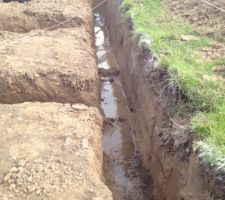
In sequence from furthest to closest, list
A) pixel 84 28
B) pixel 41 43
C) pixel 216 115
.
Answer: pixel 84 28, pixel 41 43, pixel 216 115

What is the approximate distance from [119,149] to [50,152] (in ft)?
7.77

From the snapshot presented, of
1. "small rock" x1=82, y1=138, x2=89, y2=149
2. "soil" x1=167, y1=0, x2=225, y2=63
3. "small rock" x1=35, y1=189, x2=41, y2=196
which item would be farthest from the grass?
"small rock" x1=35, y1=189, x2=41, y2=196

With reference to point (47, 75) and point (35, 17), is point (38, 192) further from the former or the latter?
point (35, 17)

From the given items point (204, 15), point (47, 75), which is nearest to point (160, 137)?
point (47, 75)

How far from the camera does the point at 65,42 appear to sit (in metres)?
7.62

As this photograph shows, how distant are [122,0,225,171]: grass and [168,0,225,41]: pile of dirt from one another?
0.69 feet

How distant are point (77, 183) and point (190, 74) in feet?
7.75

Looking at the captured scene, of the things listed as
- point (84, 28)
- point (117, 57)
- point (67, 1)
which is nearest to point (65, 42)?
point (84, 28)

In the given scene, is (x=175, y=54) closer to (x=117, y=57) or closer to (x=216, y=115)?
(x=216, y=115)

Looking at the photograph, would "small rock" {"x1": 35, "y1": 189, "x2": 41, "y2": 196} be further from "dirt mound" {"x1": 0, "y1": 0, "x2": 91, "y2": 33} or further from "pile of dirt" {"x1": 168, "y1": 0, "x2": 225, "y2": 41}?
"dirt mound" {"x1": 0, "y1": 0, "x2": 91, "y2": 33}

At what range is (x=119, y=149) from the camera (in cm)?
679

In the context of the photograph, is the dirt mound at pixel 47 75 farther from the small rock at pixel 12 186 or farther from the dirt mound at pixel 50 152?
the small rock at pixel 12 186

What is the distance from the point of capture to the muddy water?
5.84 meters

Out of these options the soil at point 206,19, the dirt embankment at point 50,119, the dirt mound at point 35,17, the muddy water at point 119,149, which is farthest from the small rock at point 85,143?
the dirt mound at point 35,17
